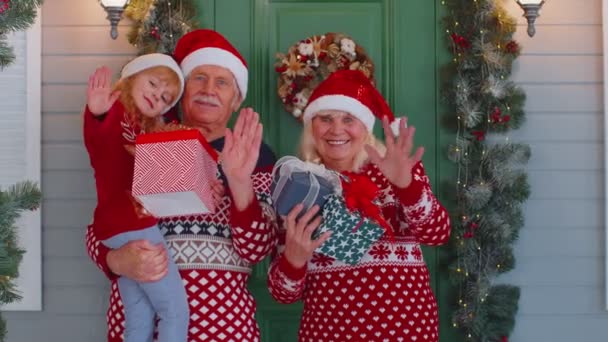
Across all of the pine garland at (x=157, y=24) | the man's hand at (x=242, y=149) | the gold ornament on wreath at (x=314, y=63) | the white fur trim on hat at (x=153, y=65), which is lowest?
the man's hand at (x=242, y=149)

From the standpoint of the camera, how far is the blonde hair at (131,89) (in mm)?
2631

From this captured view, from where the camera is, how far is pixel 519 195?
11.6 feet

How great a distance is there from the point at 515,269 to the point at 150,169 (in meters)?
1.92

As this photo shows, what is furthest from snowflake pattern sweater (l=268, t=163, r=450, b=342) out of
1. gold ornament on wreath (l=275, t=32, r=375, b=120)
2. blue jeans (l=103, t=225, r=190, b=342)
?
gold ornament on wreath (l=275, t=32, r=375, b=120)

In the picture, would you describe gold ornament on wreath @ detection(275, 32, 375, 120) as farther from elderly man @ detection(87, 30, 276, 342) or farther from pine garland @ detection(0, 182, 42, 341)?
pine garland @ detection(0, 182, 42, 341)

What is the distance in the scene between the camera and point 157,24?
3.55 metres

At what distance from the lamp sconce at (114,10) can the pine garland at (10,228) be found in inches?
56.1

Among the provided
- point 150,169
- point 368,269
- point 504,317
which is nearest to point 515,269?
point 504,317

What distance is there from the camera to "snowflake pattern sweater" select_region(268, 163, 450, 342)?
262cm

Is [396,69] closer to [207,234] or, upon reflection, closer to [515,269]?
[515,269]

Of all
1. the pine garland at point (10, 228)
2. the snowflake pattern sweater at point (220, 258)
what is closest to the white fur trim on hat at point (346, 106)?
the snowflake pattern sweater at point (220, 258)

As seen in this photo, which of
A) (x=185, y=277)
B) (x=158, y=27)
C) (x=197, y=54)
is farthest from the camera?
(x=158, y=27)

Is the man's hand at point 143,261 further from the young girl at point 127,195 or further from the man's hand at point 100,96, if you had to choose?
the man's hand at point 100,96

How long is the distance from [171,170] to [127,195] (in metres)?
0.23
